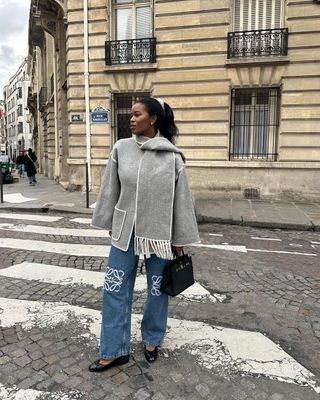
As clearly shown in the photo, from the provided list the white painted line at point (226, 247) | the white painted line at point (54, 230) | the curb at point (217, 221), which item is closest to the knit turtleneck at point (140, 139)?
the white painted line at point (226, 247)

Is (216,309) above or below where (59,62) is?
below

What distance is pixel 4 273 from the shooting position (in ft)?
16.5

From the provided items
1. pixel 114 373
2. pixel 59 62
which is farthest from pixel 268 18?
pixel 114 373

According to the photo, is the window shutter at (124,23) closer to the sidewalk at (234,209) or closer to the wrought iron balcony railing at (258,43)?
the wrought iron balcony railing at (258,43)

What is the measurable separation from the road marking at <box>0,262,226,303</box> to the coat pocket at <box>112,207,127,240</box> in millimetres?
1730

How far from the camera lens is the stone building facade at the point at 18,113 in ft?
255

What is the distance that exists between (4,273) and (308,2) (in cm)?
1063

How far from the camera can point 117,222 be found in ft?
9.30

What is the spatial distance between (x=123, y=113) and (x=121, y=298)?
10.9m

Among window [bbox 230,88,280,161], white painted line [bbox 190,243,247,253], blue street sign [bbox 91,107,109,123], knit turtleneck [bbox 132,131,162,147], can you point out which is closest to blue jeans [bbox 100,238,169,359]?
knit turtleneck [bbox 132,131,162,147]

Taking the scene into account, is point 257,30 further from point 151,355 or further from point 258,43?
point 151,355

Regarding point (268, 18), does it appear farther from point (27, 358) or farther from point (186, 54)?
point (27, 358)

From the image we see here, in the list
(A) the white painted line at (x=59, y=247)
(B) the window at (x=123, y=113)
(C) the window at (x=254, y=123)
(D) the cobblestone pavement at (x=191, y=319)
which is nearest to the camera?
(D) the cobblestone pavement at (x=191, y=319)

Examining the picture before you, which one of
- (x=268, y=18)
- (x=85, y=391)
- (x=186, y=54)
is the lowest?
(x=85, y=391)
